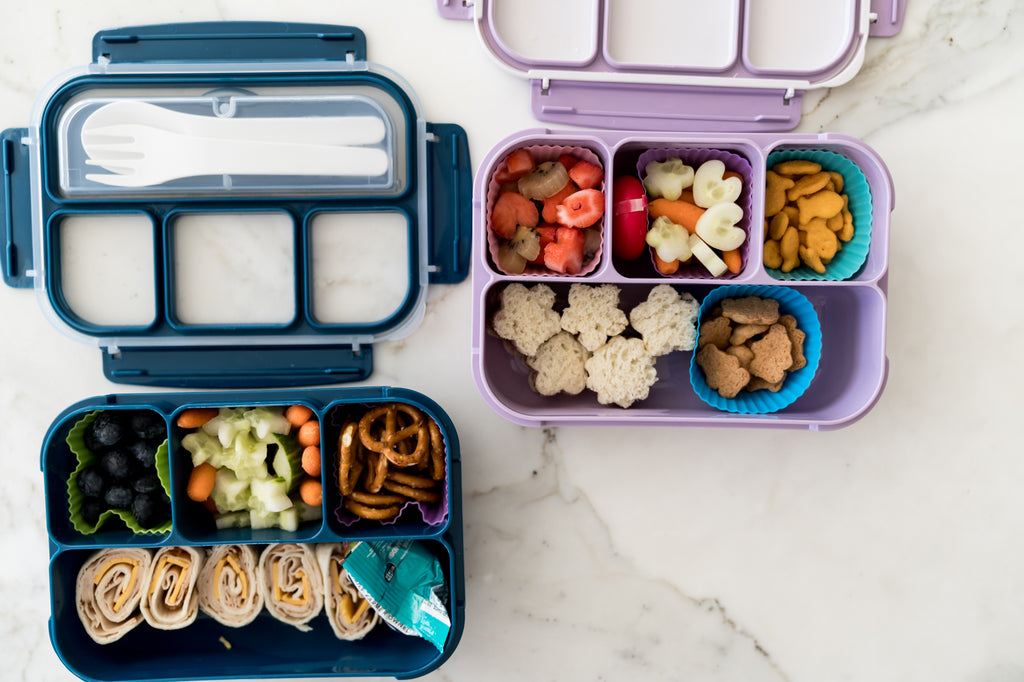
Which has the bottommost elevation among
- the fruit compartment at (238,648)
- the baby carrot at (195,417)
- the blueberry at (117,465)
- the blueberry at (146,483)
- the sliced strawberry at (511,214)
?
the fruit compartment at (238,648)

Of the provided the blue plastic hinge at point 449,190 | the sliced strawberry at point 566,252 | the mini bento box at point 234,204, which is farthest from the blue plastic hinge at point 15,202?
the sliced strawberry at point 566,252

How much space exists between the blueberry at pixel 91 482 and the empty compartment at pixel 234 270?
0.31 m

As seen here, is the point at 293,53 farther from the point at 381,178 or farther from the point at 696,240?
the point at 696,240

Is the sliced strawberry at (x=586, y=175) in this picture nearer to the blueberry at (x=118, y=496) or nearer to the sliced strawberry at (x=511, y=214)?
the sliced strawberry at (x=511, y=214)

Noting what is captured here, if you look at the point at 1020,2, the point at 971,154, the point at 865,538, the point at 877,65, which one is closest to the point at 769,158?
the point at 877,65

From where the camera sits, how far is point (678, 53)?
4.00 feet

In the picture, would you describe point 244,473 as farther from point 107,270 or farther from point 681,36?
point 681,36

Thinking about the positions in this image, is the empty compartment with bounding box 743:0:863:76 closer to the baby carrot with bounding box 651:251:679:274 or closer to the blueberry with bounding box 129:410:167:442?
the baby carrot with bounding box 651:251:679:274

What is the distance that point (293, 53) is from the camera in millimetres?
1208

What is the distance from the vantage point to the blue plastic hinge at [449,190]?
1.22 m

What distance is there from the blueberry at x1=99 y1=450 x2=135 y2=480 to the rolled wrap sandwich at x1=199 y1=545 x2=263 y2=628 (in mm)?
213

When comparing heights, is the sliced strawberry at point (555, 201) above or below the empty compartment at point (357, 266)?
above

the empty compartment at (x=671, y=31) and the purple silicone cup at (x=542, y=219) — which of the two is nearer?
the purple silicone cup at (x=542, y=219)

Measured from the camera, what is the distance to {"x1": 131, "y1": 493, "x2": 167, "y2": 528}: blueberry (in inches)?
44.5
